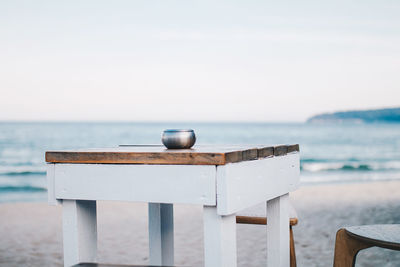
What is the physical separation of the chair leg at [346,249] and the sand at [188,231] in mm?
1971

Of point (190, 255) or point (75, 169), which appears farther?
point (190, 255)

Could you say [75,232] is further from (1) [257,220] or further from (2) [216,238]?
(1) [257,220]

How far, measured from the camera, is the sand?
3.70 m

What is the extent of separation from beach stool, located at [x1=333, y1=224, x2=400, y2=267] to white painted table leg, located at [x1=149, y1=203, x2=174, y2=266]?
2.74ft

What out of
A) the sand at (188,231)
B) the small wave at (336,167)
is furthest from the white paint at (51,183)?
the small wave at (336,167)

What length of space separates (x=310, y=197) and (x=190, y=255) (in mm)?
3882

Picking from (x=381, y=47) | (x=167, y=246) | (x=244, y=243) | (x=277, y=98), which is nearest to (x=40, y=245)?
(x=244, y=243)

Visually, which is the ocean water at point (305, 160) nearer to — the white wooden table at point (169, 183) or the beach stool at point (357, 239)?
the white wooden table at point (169, 183)

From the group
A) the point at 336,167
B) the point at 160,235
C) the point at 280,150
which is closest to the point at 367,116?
the point at 336,167

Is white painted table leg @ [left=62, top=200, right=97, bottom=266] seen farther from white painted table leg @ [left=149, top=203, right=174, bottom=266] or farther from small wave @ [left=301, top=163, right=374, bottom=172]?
small wave @ [left=301, top=163, right=374, bottom=172]

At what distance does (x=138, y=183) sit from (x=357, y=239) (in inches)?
28.6

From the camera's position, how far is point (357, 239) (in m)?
1.53

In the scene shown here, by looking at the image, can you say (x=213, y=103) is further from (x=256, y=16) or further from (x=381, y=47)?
(x=381, y=47)

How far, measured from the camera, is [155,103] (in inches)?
986
